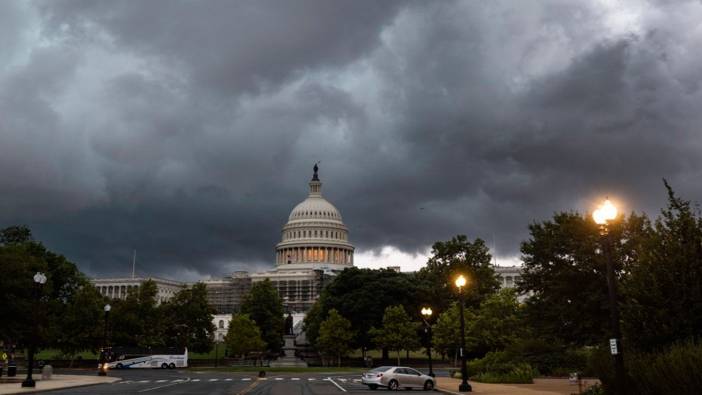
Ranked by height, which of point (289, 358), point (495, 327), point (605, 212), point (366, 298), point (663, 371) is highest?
point (366, 298)

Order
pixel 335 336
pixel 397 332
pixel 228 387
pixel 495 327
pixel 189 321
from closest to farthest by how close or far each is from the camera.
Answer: pixel 228 387, pixel 495 327, pixel 397 332, pixel 335 336, pixel 189 321

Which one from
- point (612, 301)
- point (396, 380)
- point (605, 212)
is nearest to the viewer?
point (612, 301)

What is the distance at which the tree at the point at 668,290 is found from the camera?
18203 millimetres

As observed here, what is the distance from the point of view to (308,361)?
98.6m

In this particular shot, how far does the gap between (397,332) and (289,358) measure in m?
20.6

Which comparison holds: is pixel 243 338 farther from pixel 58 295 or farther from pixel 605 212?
pixel 605 212

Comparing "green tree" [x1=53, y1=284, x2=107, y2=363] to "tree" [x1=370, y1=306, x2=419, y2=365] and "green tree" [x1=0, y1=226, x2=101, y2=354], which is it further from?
"tree" [x1=370, y1=306, x2=419, y2=365]

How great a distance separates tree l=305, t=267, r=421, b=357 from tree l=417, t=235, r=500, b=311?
4129 millimetres

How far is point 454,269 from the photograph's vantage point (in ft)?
296

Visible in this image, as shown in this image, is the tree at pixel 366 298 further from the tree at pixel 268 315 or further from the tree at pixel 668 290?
the tree at pixel 668 290

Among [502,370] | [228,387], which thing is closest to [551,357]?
[502,370]

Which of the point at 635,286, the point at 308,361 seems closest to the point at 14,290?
the point at 635,286

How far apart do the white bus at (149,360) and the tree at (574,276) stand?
52088mm

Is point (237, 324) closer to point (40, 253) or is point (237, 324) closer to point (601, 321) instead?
point (40, 253)
